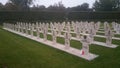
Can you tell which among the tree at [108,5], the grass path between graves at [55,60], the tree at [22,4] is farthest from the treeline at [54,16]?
the grass path between graves at [55,60]

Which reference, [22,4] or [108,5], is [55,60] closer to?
[22,4]

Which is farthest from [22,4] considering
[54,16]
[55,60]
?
[55,60]

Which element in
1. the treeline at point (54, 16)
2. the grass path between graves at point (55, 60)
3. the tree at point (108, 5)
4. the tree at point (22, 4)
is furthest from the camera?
the tree at point (108, 5)

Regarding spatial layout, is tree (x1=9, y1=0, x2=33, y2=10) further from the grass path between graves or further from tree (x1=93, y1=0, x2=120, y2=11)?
the grass path between graves

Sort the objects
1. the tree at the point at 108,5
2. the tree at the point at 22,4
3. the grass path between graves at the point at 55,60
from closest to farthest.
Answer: the grass path between graves at the point at 55,60 → the tree at the point at 22,4 → the tree at the point at 108,5

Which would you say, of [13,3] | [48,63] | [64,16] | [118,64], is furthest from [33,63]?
[13,3]

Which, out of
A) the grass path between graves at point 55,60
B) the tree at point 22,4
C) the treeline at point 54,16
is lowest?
the grass path between graves at point 55,60

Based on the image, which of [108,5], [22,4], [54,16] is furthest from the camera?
[108,5]

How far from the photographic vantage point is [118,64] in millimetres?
6797

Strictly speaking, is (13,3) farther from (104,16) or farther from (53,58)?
(53,58)

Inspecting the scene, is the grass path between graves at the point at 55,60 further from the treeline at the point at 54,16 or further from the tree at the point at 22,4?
the tree at the point at 22,4

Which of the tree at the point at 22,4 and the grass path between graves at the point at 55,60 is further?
the tree at the point at 22,4

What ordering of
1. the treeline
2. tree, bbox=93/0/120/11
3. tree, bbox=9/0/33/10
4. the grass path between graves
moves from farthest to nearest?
1. tree, bbox=93/0/120/11
2. tree, bbox=9/0/33/10
3. the treeline
4. the grass path between graves

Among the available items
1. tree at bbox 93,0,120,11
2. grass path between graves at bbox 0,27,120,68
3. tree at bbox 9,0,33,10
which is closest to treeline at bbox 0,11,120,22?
tree at bbox 9,0,33,10
